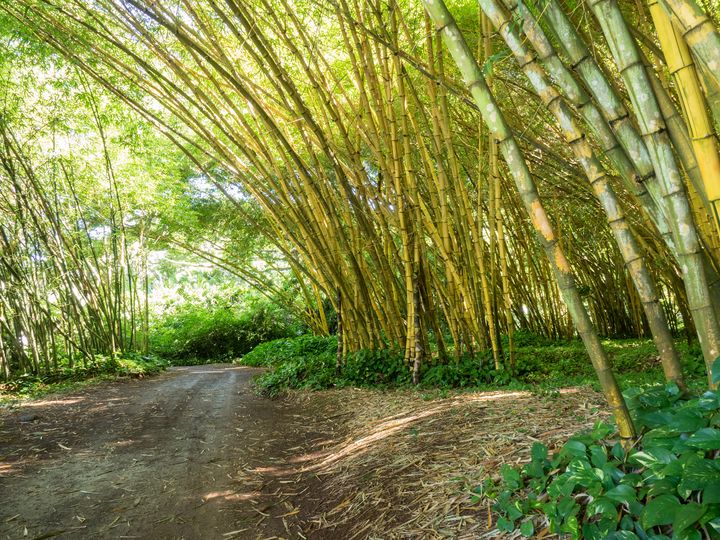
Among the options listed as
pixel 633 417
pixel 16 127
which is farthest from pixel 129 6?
pixel 633 417

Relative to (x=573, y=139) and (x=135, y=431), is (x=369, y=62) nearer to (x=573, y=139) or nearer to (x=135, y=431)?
(x=573, y=139)

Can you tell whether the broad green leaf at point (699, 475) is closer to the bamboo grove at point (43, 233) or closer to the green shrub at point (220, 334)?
the bamboo grove at point (43, 233)

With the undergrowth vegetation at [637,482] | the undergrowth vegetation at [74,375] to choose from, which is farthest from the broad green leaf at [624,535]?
the undergrowth vegetation at [74,375]

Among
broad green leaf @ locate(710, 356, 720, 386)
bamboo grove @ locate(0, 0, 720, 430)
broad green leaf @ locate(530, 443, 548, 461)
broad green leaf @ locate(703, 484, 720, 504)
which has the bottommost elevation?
broad green leaf @ locate(530, 443, 548, 461)

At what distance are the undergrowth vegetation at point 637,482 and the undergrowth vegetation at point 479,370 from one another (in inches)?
52.5

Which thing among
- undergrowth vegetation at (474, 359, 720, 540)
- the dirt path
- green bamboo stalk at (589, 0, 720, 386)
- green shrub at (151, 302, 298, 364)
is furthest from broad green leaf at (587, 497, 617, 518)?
green shrub at (151, 302, 298, 364)

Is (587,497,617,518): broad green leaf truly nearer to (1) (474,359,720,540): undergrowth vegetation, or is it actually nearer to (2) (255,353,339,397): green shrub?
(1) (474,359,720,540): undergrowth vegetation

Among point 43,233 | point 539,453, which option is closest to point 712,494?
point 539,453

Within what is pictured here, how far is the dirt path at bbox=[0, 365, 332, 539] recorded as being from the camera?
1.77 meters

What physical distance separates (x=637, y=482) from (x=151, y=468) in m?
2.11

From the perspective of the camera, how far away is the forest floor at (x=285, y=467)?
5.15 ft

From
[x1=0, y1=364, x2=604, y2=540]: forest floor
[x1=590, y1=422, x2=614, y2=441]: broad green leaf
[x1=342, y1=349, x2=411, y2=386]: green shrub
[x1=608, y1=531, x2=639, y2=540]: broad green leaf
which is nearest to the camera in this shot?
[x1=608, y1=531, x2=639, y2=540]: broad green leaf

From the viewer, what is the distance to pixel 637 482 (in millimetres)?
965

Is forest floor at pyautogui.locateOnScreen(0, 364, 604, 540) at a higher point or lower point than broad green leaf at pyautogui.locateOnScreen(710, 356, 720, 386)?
lower
